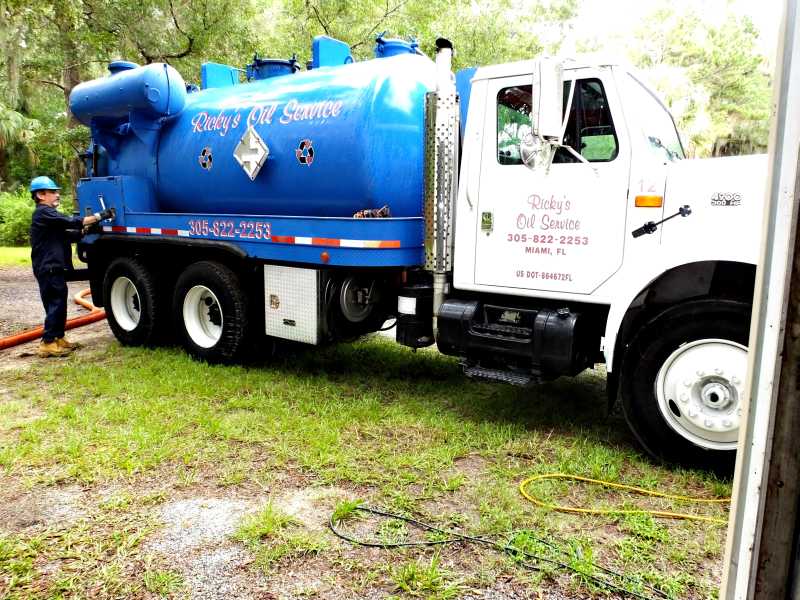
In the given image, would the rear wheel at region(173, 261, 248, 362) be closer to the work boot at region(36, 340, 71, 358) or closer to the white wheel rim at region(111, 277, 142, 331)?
the white wheel rim at region(111, 277, 142, 331)

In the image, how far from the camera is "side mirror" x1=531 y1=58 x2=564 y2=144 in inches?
143

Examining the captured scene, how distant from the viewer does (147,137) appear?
22.0ft

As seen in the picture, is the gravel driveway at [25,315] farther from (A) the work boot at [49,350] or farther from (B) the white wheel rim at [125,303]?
(B) the white wheel rim at [125,303]

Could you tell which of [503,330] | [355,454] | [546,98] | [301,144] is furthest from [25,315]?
[546,98]

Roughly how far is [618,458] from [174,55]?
488 inches

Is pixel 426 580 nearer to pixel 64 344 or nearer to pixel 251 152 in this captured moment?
pixel 251 152

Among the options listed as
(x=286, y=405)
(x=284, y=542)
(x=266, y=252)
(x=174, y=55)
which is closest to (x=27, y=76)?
(x=174, y=55)

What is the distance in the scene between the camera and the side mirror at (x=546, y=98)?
3629 mm

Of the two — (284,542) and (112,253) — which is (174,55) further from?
(284,542)

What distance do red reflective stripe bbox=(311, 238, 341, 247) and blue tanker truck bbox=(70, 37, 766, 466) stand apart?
0.06 feet

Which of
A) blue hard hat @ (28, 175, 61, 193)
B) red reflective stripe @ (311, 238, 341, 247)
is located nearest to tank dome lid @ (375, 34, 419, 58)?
red reflective stripe @ (311, 238, 341, 247)

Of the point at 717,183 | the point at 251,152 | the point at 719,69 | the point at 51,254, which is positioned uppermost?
the point at 719,69

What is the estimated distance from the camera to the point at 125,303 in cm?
739

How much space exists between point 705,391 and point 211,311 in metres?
4.75
